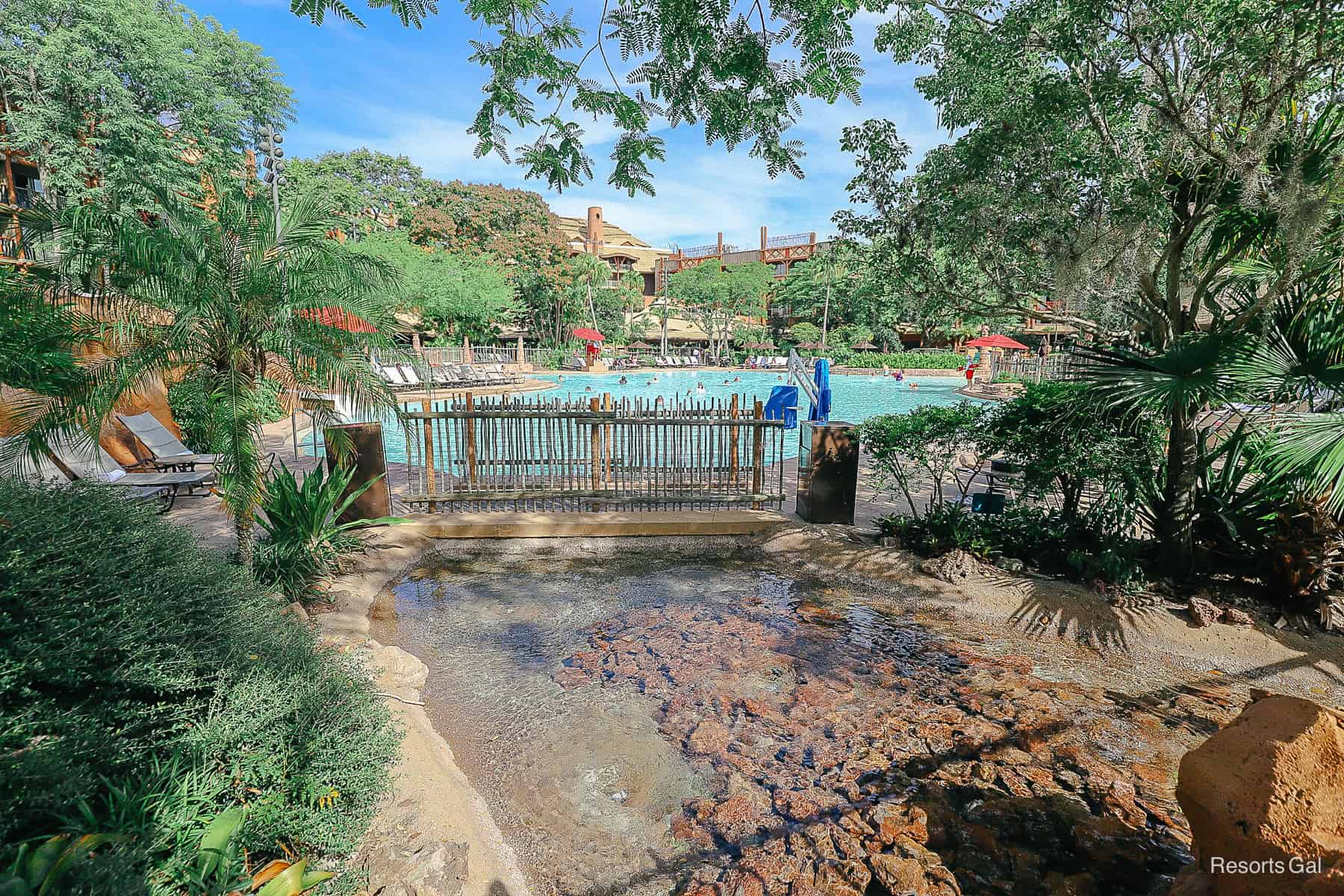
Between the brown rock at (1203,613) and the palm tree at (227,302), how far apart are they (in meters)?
6.42

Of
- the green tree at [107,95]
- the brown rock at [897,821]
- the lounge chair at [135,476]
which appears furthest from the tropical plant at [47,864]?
the green tree at [107,95]

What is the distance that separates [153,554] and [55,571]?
0.55 meters

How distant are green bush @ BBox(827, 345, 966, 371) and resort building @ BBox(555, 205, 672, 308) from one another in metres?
30.7

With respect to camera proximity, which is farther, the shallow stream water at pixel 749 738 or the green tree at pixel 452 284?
the green tree at pixel 452 284

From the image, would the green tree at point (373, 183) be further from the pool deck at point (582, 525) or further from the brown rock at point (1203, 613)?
the brown rock at point (1203, 613)

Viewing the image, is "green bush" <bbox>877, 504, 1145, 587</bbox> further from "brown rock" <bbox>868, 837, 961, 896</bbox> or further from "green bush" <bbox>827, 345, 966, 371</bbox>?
"green bush" <bbox>827, 345, 966, 371</bbox>

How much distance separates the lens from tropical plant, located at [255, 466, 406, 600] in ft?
16.3

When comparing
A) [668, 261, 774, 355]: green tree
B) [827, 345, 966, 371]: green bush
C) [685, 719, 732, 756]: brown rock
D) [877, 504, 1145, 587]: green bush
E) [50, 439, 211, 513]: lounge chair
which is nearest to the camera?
[685, 719, 732, 756]: brown rock

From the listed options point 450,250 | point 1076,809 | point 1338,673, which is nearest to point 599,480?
point 1076,809

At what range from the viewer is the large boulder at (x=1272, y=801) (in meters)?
1.89

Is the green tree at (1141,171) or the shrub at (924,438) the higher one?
the green tree at (1141,171)

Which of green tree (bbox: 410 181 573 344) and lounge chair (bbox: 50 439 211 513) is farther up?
green tree (bbox: 410 181 573 344)

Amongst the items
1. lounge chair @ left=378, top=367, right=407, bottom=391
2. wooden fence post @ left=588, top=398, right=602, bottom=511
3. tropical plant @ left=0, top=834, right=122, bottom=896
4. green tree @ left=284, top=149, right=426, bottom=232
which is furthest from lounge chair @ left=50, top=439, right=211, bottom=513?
green tree @ left=284, top=149, right=426, bottom=232

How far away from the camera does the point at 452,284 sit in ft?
92.5
